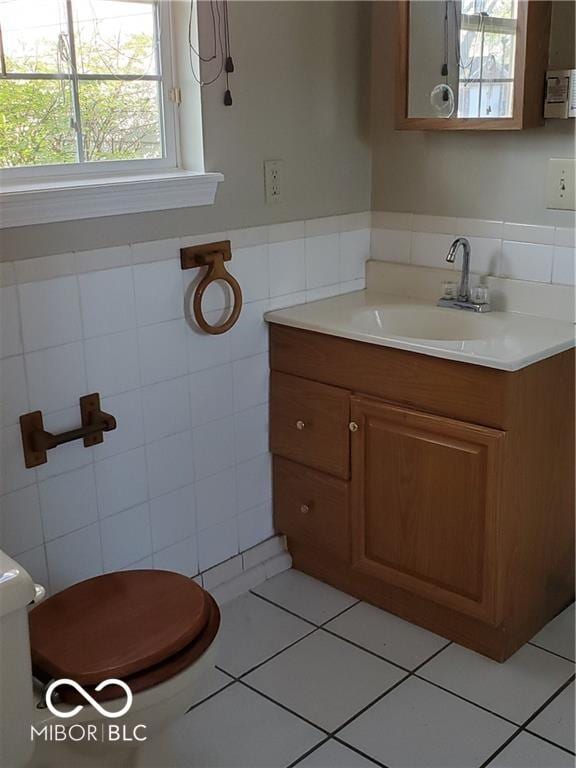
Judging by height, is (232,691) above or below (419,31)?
below

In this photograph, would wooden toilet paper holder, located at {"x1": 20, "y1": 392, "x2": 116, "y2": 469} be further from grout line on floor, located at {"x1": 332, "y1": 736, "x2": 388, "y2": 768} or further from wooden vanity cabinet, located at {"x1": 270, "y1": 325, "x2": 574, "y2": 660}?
grout line on floor, located at {"x1": 332, "y1": 736, "x2": 388, "y2": 768}

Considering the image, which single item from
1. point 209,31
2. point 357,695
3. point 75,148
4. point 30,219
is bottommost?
point 357,695

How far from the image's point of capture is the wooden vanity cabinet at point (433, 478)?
6.82 ft

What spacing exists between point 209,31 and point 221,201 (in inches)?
16.4

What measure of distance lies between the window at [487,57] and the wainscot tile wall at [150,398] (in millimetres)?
546

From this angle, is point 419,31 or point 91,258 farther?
point 419,31

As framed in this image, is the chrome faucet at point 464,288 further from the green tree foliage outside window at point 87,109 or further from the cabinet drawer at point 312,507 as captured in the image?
the green tree foliage outside window at point 87,109

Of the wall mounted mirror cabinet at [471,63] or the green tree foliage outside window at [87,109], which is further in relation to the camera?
the wall mounted mirror cabinet at [471,63]

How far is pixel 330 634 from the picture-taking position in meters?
2.35

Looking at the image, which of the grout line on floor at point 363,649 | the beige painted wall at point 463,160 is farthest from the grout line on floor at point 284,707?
the beige painted wall at point 463,160

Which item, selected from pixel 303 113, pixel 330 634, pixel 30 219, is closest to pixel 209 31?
pixel 303 113

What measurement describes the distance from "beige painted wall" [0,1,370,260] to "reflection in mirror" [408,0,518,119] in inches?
9.4

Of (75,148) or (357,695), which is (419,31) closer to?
(75,148)

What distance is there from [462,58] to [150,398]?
3.97 feet
